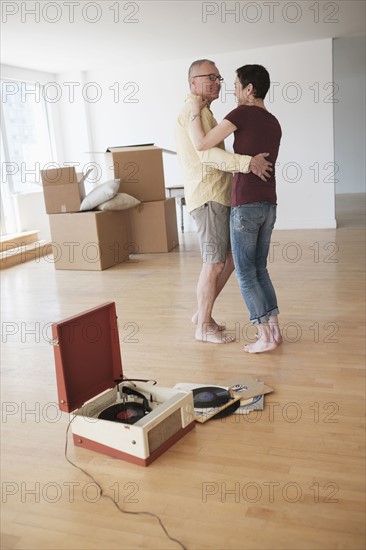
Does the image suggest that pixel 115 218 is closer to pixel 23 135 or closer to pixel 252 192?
pixel 23 135

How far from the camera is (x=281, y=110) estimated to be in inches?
258

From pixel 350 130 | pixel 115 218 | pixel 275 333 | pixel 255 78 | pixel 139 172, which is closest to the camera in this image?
pixel 255 78

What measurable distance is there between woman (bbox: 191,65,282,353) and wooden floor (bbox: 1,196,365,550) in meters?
0.30

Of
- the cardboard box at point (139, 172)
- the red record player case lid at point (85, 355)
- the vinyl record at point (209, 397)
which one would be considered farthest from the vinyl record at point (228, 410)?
the cardboard box at point (139, 172)

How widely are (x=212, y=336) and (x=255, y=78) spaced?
131 cm

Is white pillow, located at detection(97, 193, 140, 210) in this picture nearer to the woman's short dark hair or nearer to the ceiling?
the ceiling

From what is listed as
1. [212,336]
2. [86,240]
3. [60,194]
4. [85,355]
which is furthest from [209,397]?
[60,194]

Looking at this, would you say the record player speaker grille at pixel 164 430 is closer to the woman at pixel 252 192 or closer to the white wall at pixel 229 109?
the woman at pixel 252 192

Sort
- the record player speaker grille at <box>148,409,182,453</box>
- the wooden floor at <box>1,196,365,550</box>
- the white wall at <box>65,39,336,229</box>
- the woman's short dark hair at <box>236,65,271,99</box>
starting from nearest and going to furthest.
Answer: the wooden floor at <box>1,196,365,550</box> → the record player speaker grille at <box>148,409,182,453</box> → the woman's short dark hair at <box>236,65,271,99</box> → the white wall at <box>65,39,336,229</box>

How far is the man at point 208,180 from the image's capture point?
2.52 m

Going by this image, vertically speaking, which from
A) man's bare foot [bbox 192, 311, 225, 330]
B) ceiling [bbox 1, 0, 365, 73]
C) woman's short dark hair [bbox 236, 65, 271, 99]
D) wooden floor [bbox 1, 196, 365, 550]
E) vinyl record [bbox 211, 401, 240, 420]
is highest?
ceiling [bbox 1, 0, 365, 73]

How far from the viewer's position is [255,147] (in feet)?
7.91

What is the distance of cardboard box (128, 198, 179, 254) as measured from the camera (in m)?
5.54

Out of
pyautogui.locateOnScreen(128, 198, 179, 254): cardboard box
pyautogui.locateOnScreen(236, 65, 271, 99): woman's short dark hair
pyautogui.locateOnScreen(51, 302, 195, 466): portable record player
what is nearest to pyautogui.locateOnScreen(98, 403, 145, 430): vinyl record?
pyautogui.locateOnScreen(51, 302, 195, 466): portable record player
